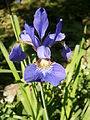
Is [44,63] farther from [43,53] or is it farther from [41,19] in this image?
[41,19]

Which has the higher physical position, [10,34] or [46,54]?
[46,54]

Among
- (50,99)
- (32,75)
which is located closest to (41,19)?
(32,75)

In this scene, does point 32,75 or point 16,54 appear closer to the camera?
point 32,75

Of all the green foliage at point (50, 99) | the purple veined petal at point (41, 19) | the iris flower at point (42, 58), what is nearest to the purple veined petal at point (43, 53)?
the iris flower at point (42, 58)

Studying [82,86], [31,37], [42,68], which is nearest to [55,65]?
[42,68]

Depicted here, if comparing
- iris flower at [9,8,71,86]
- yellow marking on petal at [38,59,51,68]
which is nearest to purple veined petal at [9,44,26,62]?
iris flower at [9,8,71,86]

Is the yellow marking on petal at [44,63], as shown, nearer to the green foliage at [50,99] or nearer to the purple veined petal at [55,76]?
the purple veined petal at [55,76]

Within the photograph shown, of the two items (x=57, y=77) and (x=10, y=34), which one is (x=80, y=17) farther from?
(x=57, y=77)

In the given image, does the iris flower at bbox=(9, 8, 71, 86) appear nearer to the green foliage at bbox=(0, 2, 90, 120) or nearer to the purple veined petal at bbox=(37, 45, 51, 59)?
the purple veined petal at bbox=(37, 45, 51, 59)
